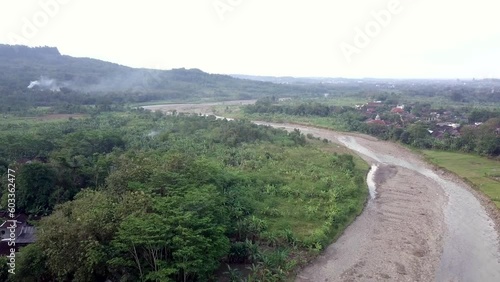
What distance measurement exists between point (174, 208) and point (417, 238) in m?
18.5

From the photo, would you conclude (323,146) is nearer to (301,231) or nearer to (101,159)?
(301,231)

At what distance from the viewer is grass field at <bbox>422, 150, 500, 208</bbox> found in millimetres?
37438

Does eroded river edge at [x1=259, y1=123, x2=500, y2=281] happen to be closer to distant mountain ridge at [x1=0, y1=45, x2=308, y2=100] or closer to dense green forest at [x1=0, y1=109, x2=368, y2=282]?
dense green forest at [x1=0, y1=109, x2=368, y2=282]

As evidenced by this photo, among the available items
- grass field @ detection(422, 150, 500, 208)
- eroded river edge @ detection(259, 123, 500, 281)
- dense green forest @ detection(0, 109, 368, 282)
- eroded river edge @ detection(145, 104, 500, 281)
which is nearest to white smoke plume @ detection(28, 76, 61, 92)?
dense green forest @ detection(0, 109, 368, 282)

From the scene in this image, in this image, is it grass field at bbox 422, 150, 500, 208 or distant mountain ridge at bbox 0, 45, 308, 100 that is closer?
grass field at bbox 422, 150, 500, 208

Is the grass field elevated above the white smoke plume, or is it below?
below

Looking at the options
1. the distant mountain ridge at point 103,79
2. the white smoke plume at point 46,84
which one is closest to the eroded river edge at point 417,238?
the distant mountain ridge at point 103,79

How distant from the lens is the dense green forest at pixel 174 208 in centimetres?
1716

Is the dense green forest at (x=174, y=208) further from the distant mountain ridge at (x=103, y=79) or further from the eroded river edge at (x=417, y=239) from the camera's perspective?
the distant mountain ridge at (x=103, y=79)

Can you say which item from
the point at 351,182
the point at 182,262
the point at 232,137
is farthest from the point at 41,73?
the point at 182,262

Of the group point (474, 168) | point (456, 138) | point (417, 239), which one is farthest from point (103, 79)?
point (417, 239)

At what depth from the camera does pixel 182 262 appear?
57.3 feet

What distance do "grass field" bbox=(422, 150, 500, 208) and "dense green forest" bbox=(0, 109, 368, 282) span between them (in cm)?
1044

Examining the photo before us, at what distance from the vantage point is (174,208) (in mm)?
19250
